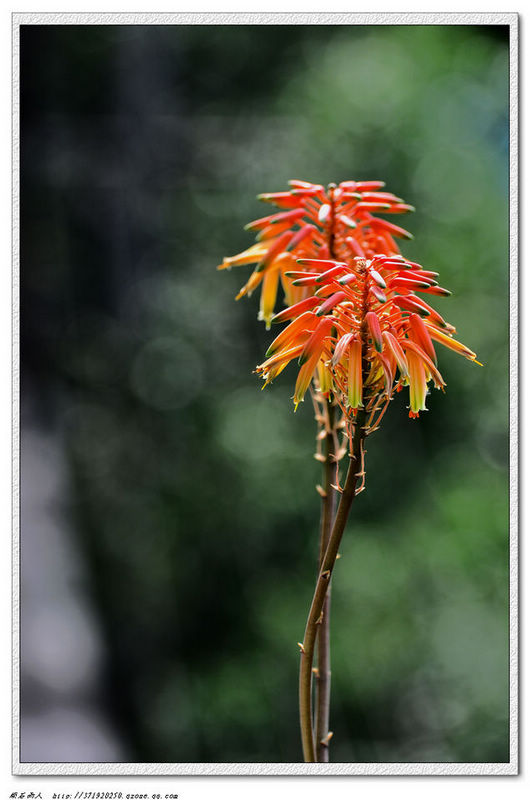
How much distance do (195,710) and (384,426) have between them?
3.35ft

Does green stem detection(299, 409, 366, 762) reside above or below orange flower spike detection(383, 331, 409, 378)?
below

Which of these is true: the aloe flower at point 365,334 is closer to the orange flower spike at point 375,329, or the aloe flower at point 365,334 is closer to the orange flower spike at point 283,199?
the orange flower spike at point 375,329

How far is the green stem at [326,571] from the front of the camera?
40 cm

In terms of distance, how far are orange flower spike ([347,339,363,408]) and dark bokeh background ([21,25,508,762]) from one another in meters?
1.33

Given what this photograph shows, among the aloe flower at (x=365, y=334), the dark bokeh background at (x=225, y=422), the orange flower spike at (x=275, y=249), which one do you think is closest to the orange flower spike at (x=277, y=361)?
the aloe flower at (x=365, y=334)

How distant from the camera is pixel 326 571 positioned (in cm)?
41

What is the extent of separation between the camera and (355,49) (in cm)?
186

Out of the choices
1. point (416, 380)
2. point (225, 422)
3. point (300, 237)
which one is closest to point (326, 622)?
point (416, 380)

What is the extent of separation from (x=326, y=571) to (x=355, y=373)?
0.13 m

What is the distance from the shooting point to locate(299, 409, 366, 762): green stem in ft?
1.31

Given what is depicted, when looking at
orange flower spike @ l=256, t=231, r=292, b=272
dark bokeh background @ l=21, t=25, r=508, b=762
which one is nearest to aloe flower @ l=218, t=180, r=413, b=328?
orange flower spike @ l=256, t=231, r=292, b=272

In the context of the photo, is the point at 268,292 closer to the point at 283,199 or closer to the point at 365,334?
the point at 283,199

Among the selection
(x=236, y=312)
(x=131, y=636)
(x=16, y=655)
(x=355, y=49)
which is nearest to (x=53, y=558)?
(x=131, y=636)

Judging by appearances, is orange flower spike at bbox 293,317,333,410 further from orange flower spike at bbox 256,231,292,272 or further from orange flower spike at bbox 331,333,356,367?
orange flower spike at bbox 256,231,292,272
